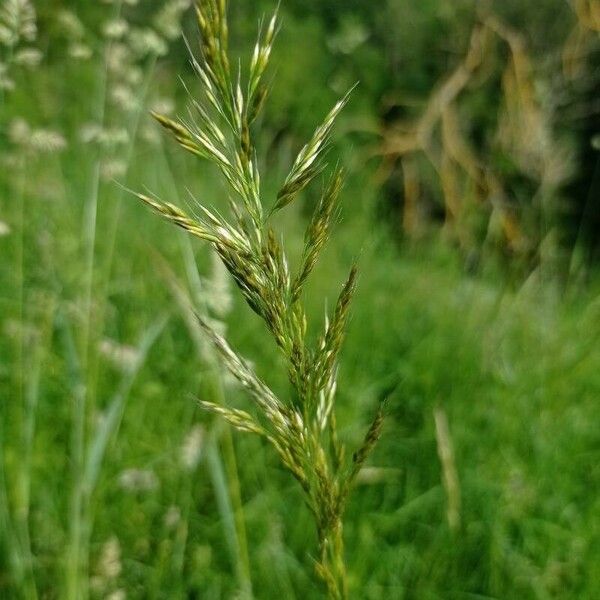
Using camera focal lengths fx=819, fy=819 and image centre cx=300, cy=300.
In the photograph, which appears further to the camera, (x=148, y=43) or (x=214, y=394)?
(x=214, y=394)

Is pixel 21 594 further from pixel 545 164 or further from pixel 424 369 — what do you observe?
pixel 545 164

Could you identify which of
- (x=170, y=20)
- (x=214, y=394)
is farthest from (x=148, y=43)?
(x=214, y=394)

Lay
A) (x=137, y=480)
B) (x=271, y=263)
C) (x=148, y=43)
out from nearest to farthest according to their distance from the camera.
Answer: (x=271, y=263) < (x=148, y=43) < (x=137, y=480)

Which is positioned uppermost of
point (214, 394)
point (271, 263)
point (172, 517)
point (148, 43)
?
point (148, 43)

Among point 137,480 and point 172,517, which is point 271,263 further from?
point 137,480

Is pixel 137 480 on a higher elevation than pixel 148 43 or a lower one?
lower

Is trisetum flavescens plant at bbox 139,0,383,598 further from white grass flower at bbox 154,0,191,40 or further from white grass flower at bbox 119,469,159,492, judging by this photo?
white grass flower at bbox 119,469,159,492

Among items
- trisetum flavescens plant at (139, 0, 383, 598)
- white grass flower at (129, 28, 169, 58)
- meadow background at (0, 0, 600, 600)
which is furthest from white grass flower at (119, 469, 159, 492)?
trisetum flavescens plant at (139, 0, 383, 598)
